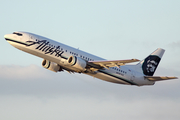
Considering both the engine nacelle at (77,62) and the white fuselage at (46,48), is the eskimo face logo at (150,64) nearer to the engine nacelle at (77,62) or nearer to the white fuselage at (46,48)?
the white fuselage at (46,48)

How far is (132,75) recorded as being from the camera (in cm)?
7144

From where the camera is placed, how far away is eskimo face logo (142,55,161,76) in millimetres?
75688

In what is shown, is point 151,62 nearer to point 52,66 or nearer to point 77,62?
point 77,62

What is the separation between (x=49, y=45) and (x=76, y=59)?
18.2 feet

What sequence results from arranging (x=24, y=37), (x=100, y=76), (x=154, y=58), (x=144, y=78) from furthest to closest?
(x=154, y=58) < (x=144, y=78) < (x=100, y=76) < (x=24, y=37)

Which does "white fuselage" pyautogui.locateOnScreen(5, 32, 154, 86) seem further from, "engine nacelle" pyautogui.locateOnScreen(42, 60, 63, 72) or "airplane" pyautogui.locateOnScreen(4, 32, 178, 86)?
"engine nacelle" pyautogui.locateOnScreen(42, 60, 63, 72)

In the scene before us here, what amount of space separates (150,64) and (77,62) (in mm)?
21659

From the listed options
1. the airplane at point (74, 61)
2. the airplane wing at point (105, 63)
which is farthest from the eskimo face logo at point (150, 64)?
the airplane wing at point (105, 63)

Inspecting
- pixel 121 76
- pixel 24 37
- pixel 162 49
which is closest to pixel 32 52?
pixel 24 37

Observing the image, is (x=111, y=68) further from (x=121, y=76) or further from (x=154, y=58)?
(x=154, y=58)

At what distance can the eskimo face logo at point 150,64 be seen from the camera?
248ft

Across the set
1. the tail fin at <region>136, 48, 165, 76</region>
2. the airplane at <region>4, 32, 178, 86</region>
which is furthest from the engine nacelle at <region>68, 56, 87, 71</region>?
the tail fin at <region>136, 48, 165, 76</region>

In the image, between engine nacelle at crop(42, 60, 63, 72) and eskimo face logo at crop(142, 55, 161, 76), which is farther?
eskimo face logo at crop(142, 55, 161, 76)

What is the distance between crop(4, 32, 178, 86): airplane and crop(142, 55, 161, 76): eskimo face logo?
10.5 feet
